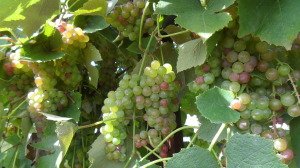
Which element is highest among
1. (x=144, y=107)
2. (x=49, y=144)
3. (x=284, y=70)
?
(x=284, y=70)

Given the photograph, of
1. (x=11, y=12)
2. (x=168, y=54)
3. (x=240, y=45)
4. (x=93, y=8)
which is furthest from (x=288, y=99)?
(x=11, y=12)

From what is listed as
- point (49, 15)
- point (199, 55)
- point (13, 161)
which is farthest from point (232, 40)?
point (13, 161)

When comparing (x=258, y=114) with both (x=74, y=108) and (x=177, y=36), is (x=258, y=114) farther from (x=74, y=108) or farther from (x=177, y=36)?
(x=74, y=108)

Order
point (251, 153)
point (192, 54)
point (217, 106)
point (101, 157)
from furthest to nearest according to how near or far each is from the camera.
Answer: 1. point (101, 157)
2. point (192, 54)
3. point (217, 106)
4. point (251, 153)

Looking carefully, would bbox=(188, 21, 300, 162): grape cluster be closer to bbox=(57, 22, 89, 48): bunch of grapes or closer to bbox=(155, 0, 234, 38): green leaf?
bbox=(155, 0, 234, 38): green leaf

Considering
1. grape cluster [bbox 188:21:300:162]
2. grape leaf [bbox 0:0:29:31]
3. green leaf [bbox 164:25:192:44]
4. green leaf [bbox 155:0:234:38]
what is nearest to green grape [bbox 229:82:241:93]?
grape cluster [bbox 188:21:300:162]
